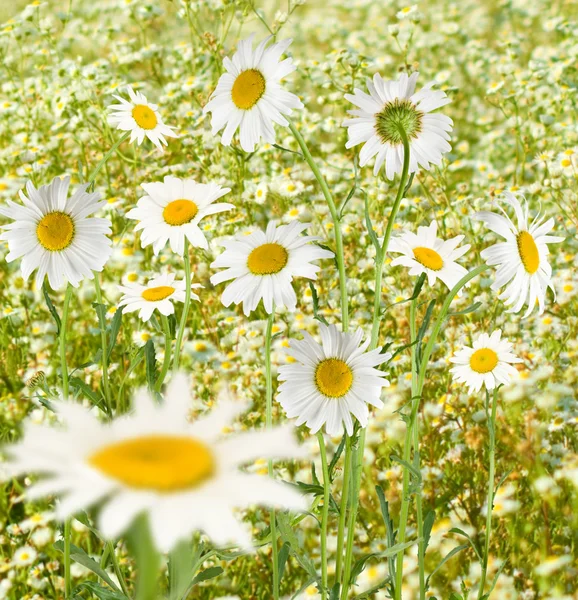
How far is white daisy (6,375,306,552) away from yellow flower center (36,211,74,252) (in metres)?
0.60

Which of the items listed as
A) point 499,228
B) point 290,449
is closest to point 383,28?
point 499,228

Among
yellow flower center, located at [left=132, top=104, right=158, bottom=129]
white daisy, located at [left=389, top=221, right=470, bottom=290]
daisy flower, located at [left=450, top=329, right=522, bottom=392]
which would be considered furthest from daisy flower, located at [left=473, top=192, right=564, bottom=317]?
yellow flower center, located at [left=132, top=104, right=158, bottom=129]

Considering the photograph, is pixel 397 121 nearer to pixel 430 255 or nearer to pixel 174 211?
pixel 430 255

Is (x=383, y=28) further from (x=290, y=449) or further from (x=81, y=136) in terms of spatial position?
(x=290, y=449)

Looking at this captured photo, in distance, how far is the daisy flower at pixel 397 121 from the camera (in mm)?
995

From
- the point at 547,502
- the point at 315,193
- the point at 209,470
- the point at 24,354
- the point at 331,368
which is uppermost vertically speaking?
the point at 315,193

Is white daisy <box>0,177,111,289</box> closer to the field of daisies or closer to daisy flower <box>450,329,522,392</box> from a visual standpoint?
the field of daisies

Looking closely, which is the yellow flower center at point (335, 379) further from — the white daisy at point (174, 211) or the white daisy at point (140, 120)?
the white daisy at point (140, 120)

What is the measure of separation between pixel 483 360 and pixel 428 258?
29 centimetres

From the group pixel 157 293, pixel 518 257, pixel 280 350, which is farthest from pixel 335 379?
pixel 280 350

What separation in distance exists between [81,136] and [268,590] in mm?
1904

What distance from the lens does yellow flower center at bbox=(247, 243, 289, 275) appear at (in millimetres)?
997

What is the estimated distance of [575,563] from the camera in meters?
1.63

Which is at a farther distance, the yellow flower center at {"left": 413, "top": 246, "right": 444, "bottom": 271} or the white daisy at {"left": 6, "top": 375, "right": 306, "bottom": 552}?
the yellow flower center at {"left": 413, "top": 246, "right": 444, "bottom": 271}
